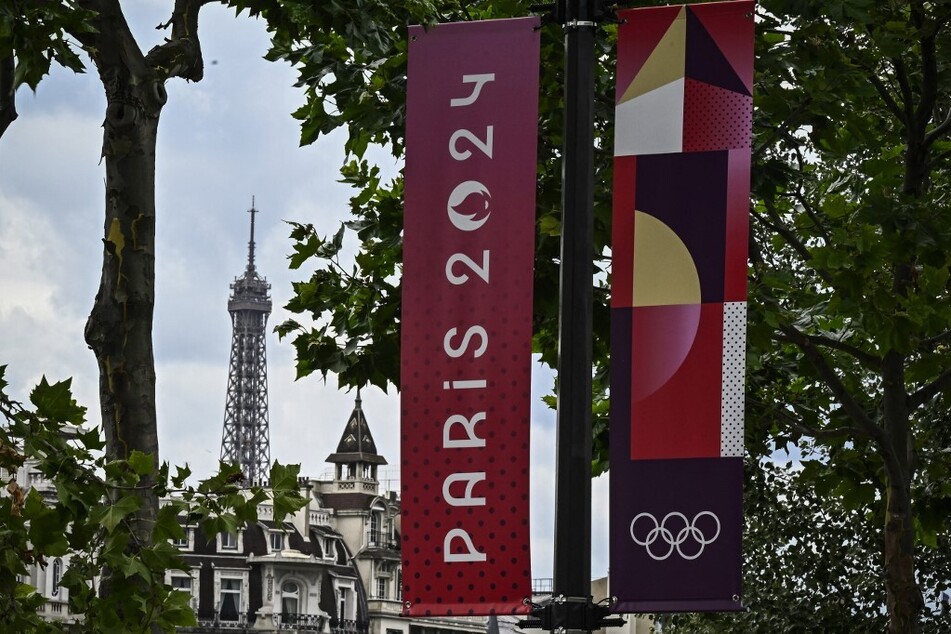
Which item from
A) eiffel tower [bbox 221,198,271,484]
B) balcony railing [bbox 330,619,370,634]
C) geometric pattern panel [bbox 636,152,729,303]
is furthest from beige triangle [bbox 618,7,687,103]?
eiffel tower [bbox 221,198,271,484]

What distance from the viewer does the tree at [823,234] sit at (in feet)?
45.2

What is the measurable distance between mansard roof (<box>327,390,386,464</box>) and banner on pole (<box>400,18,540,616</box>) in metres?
113

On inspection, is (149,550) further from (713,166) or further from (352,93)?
(352,93)

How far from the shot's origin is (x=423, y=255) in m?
7.82

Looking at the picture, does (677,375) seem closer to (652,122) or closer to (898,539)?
(652,122)

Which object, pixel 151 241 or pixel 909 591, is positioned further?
pixel 909 591

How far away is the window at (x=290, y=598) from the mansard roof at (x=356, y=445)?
12.2m

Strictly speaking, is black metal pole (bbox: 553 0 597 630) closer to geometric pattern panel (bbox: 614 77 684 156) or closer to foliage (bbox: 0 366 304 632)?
geometric pattern panel (bbox: 614 77 684 156)

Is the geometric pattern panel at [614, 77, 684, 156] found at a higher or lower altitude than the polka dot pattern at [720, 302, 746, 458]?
higher

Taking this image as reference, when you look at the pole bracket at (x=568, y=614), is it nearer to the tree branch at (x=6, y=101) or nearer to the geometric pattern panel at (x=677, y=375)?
the geometric pattern panel at (x=677, y=375)

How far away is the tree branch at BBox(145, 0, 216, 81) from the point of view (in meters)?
9.69

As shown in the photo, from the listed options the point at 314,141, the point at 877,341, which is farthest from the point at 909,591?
the point at 314,141

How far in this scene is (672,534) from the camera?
7.70m

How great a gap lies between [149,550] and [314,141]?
7152mm
